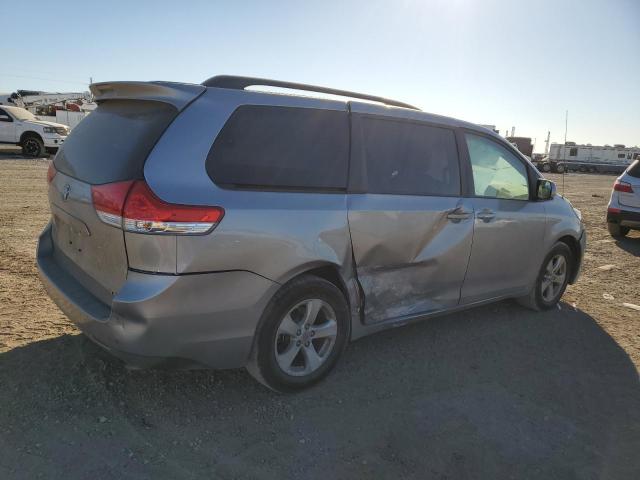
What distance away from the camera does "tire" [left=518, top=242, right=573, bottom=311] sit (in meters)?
4.86

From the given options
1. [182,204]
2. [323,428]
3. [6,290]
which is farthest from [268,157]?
[6,290]

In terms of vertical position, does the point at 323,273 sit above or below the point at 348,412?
above

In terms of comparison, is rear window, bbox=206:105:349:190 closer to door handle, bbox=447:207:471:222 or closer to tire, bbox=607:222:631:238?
door handle, bbox=447:207:471:222

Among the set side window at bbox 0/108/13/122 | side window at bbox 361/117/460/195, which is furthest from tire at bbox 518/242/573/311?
side window at bbox 0/108/13/122

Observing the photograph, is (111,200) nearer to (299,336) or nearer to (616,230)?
(299,336)

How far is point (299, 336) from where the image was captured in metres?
3.09

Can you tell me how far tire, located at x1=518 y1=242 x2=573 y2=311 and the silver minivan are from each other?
1.14m

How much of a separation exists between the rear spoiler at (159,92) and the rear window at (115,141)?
32 mm

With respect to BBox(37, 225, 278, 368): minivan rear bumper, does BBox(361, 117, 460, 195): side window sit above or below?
above

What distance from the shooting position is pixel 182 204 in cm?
247

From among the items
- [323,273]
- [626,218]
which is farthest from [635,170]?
[323,273]

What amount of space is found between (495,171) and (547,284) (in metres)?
1.43

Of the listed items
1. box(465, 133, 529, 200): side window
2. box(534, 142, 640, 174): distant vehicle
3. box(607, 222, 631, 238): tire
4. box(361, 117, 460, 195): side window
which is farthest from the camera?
box(534, 142, 640, 174): distant vehicle

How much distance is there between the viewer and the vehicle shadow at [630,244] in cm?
822
